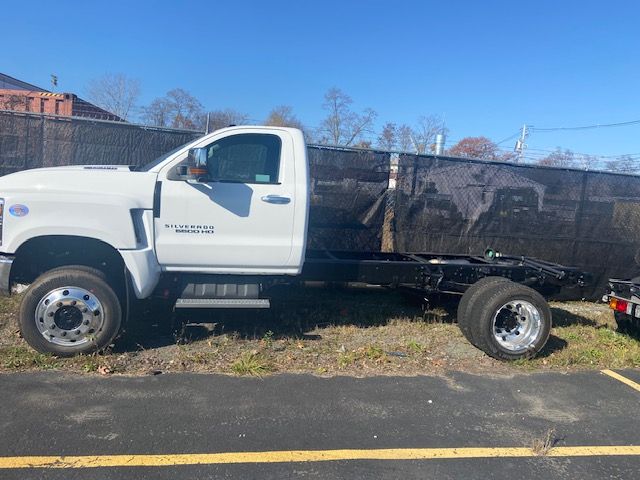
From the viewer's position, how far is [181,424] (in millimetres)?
3852

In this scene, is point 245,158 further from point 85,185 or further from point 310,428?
point 310,428

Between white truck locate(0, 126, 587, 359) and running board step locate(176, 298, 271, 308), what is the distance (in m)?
0.01

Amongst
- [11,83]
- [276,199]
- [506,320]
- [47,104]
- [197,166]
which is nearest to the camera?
[197,166]

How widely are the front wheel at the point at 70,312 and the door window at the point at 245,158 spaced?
156cm

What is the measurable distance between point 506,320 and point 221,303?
316 cm

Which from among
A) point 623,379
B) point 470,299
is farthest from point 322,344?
point 623,379

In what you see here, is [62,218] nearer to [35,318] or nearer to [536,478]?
[35,318]

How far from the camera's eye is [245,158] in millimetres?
5359

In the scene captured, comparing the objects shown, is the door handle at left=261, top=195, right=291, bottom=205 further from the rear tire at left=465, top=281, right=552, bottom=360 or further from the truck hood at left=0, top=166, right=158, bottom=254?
the rear tire at left=465, top=281, right=552, bottom=360

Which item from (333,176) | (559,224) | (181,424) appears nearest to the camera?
(181,424)

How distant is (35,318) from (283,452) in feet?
9.18

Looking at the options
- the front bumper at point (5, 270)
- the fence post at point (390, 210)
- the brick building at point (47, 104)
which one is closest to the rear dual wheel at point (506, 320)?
the fence post at point (390, 210)

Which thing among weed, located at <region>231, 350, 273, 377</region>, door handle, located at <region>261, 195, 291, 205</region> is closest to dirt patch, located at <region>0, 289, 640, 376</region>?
weed, located at <region>231, 350, 273, 377</region>

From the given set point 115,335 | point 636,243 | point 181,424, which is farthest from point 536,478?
point 636,243
